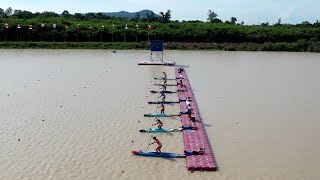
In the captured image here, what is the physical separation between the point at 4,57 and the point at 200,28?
95.9ft

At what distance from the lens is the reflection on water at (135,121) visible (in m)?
12.4

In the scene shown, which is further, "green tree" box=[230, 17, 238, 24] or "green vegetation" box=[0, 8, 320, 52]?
"green tree" box=[230, 17, 238, 24]

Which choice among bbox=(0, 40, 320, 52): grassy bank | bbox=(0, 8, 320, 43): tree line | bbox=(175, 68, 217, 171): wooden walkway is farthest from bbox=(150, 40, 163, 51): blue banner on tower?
bbox=(0, 8, 320, 43): tree line

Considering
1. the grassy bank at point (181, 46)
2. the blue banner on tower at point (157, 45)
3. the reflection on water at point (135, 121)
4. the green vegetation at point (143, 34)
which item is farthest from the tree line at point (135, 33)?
the reflection on water at point (135, 121)

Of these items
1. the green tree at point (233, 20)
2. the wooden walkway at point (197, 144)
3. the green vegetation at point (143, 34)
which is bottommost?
the wooden walkway at point (197, 144)

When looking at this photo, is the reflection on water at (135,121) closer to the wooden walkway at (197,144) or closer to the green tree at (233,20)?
the wooden walkway at (197,144)

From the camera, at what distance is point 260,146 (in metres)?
14.5

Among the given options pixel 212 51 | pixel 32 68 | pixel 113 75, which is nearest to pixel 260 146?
pixel 113 75

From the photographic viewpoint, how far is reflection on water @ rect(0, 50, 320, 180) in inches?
488

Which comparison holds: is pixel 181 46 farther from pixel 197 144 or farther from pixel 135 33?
pixel 197 144

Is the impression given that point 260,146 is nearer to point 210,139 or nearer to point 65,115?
point 210,139

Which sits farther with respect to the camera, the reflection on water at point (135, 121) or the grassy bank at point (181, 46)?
the grassy bank at point (181, 46)

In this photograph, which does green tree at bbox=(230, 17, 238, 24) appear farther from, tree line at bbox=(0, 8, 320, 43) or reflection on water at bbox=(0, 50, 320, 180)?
reflection on water at bbox=(0, 50, 320, 180)

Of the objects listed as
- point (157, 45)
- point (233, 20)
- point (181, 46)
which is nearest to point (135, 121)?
point (157, 45)
